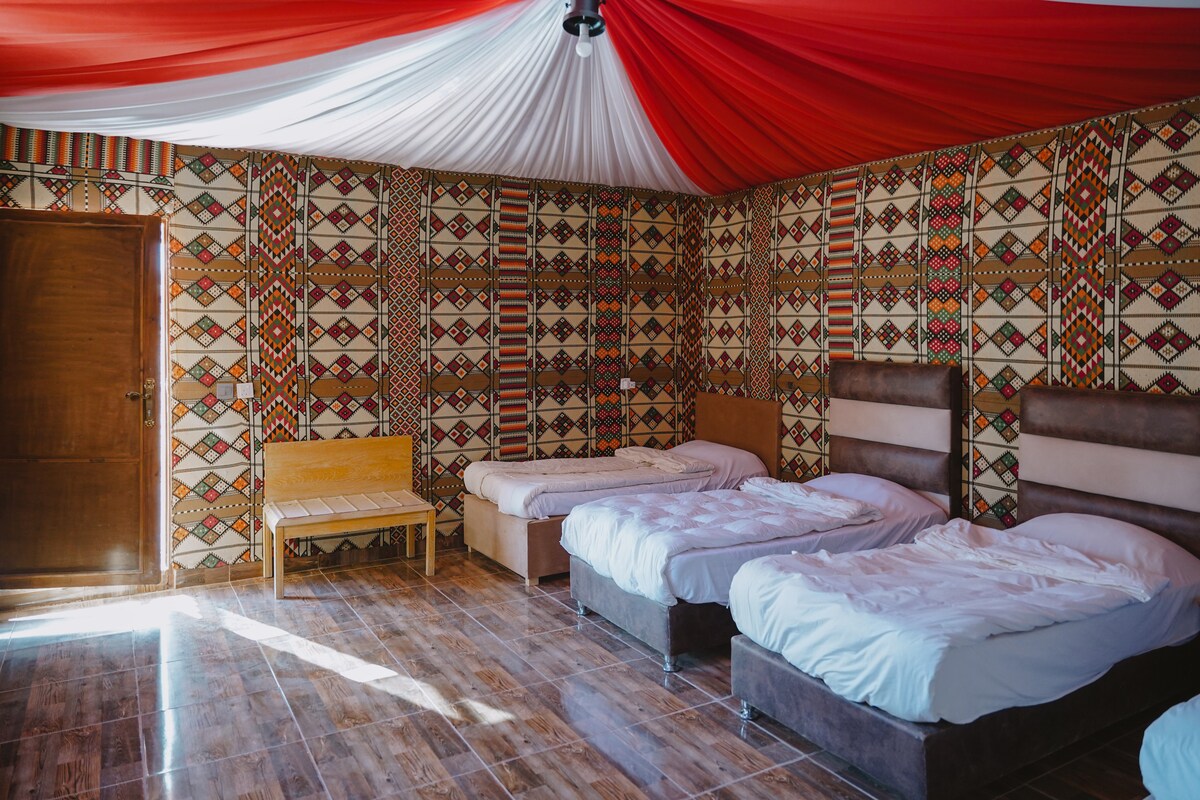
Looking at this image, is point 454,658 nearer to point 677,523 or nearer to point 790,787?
point 677,523

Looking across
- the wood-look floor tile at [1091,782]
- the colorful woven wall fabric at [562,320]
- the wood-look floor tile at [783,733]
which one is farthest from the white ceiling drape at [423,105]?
the wood-look floor tile at [1091,782]

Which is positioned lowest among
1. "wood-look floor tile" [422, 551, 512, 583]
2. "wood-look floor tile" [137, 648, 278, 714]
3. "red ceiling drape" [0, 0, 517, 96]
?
"wood-look floor tile" [137, 648, 278, 714]

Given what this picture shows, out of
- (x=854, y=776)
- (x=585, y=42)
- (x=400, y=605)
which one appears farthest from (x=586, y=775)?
(x=585, y=42)

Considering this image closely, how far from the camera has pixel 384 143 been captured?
16.9 ft

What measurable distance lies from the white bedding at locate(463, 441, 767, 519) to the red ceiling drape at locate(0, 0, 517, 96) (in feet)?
9.89

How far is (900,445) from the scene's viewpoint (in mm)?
5172

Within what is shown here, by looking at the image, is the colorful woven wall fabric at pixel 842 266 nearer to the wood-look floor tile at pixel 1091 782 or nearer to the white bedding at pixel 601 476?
the white bedding at pixel 601 476

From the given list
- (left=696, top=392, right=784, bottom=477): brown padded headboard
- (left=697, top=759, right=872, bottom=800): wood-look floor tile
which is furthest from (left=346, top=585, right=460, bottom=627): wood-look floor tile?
(left=696, top=392, right=784, bottom=477): brown padded headboard

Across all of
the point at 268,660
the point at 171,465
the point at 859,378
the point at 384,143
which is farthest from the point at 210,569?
the point at 859,378

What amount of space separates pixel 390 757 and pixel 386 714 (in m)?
0.39

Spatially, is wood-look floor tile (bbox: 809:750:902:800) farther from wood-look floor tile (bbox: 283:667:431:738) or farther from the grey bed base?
wood-look floor tile (bbox: 283:667:431:738)

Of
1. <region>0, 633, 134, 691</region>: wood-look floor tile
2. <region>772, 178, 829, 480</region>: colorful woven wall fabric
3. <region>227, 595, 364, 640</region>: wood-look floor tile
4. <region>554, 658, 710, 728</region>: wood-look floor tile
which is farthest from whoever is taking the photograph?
<region>772, 178, 829, 480</region>: colorful woven wall fabric

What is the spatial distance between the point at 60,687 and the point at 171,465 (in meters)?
1.76

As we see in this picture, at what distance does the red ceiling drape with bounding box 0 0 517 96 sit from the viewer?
2840mm
